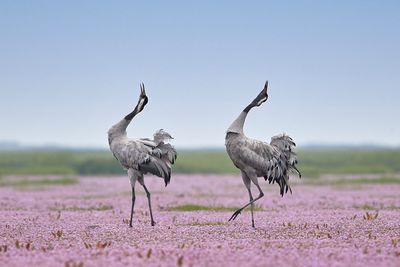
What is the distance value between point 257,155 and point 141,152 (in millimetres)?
3421

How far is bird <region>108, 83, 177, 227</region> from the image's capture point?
65.3ft

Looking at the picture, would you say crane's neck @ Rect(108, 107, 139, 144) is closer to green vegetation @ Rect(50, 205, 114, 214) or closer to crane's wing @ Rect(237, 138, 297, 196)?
crane's wing @ Rect(237, 138, 297, 196)

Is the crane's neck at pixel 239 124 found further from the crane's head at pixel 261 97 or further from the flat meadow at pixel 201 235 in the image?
the flat meadow at pixel 201 235

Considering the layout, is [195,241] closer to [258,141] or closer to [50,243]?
[50,243]

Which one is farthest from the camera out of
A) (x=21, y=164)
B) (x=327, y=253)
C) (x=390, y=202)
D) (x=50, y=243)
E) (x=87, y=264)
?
(x=21, y=164)

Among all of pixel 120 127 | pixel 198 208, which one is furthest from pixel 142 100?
pixel 198 208

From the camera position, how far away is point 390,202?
31531 millimetres

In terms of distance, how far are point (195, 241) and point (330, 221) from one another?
272 inches

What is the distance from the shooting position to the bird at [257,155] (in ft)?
64.3

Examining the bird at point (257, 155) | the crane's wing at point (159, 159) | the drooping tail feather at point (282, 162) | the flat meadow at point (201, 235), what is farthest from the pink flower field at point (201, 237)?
the crane's wing at point (159, 159)

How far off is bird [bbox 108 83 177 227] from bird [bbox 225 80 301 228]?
1.93 meters

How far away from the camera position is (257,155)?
19.7 metres

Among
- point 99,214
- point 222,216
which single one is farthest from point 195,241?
point 99,214

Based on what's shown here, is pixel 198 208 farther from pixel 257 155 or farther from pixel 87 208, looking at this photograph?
pixel 257 155
